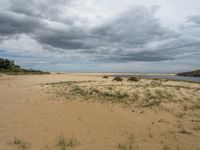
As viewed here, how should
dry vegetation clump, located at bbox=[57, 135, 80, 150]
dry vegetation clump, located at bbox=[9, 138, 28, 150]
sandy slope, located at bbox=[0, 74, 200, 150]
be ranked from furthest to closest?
1. sandy slope, located at bbox=[0, 74, 200, 150]
2. dry vegetation clump, located at bbox=[57, 135, 80, 150]
3. dry vegetation clump, located at bbox=[9, 138, 28, 150]

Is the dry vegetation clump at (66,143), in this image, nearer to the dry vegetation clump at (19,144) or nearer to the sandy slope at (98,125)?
the sandy slope at (98,125)

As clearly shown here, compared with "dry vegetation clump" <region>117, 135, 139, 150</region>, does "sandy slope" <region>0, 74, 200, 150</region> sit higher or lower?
higher

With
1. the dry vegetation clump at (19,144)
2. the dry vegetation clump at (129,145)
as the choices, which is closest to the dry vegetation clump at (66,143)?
the dry vegetation clump at (19,144)

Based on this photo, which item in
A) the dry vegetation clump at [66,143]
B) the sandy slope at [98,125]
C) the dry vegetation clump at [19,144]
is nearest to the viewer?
the dry vegetation clump at [19,144]

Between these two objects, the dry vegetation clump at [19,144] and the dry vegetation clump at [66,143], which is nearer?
the dry vegetation clump at [19,144]

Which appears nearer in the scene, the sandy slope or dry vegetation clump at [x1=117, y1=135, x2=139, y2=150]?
dry vegetation clump at [x1=117, y1=135, x2=139, y2=150]

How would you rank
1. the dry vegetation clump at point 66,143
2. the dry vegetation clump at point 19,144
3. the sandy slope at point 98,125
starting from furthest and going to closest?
A: the sandy slope at point 98,125
the dry vegetation clump at point 66,143
the dry vegetation clump at point 19,144

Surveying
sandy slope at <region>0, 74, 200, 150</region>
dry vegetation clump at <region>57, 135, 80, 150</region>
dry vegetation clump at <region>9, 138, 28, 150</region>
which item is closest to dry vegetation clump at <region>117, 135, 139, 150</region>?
sandy slope at <region>0, 74, 200, 150</region>

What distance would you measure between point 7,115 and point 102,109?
4444mm

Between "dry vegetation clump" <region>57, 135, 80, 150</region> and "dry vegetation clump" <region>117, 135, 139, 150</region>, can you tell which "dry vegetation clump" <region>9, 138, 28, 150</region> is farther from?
"dry vegetation clump" <region>117, 135, 139, 150</region>

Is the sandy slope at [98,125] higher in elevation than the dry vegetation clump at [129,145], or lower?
higher

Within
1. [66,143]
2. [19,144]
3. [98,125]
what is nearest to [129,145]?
[66,143]

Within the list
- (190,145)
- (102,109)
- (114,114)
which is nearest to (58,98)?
(102,109)

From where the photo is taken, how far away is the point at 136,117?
1139 cm
